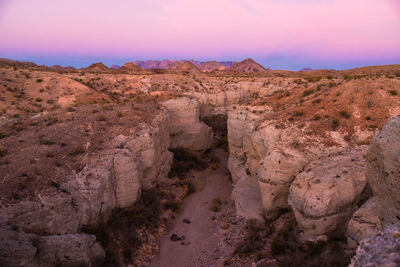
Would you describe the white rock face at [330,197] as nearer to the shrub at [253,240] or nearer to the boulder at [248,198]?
the shrub at [253,240]

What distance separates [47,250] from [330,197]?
11.1 metres

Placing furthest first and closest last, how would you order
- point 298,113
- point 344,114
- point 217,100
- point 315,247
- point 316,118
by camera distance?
point 217,100 → point 298,113 → point 316,118 → point 344,114 → point 315,247

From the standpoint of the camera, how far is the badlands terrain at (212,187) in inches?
356

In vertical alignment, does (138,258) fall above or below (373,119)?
below

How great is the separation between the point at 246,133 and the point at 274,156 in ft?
18.2

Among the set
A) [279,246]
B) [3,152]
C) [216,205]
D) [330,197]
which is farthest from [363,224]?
[3,152]

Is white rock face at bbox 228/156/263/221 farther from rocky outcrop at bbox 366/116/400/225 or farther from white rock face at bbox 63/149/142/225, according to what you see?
rocky outcrop at bbox 366/116/400/225

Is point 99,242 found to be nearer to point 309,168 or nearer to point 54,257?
point 54,257

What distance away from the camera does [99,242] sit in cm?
1197

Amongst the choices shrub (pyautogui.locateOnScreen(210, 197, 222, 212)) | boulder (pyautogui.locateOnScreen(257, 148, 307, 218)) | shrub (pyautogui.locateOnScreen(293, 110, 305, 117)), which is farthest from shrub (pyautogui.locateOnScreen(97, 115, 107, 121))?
shrub (pyautogui.locateOnScreen(293, 110, 305, 117))

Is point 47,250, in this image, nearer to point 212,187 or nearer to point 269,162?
point 269,162

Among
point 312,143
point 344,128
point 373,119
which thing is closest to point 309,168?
point 312,143

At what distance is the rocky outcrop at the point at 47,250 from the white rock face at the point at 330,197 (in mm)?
9191

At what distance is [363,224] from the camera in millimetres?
9141
